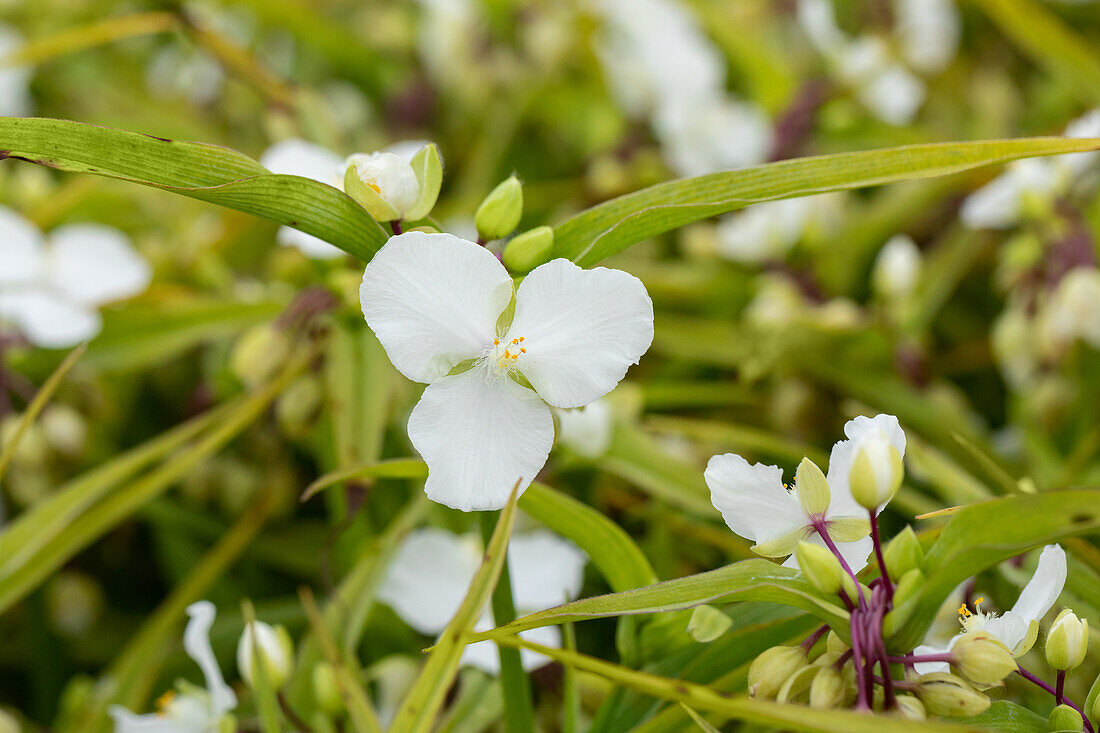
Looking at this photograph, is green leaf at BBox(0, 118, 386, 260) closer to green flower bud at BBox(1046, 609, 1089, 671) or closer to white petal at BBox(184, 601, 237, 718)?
white petal at BBox(184, 601, 237, 718)

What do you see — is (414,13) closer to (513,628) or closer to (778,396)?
(778,396)

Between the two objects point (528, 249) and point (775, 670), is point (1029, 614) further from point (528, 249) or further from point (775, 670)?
point (528, 249)

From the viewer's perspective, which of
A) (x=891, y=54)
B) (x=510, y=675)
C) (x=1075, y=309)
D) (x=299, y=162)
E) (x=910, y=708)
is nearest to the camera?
(x=910, y=708)

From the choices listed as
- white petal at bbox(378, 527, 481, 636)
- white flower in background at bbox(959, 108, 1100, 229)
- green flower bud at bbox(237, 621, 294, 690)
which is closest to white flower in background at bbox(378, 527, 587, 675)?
white petal at bbox(378, 527, 481, 636)

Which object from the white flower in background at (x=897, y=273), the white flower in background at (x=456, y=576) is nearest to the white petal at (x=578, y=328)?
the white flower in background at (x=456, y=576)

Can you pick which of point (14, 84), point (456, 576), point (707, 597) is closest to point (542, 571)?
point (456, 576)

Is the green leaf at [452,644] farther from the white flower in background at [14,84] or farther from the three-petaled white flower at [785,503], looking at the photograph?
the white flower in background at [14,84]
